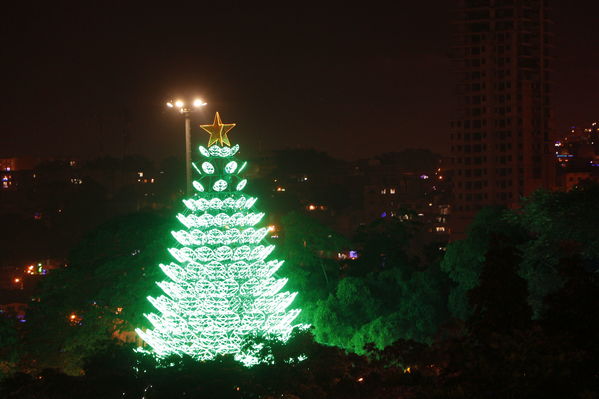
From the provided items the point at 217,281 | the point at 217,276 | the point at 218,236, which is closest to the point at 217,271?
the point at 217,276

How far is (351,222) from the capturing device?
271 feet

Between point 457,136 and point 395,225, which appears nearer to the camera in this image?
point 395,225

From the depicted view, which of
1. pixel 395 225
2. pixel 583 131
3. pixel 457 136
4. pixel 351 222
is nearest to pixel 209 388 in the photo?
pixel 395 225

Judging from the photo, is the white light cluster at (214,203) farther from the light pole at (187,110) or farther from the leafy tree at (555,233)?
the leafy tree at (555,233)

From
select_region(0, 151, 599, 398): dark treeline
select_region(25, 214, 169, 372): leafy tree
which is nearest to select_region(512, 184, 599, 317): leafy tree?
select_region(0, 151, 599, 398): dark treeline

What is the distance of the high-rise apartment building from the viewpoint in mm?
67562

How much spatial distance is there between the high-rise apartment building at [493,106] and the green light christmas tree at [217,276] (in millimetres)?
44016

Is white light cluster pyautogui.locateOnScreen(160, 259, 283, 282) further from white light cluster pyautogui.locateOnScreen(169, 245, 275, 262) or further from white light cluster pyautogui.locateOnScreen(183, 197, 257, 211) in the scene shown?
white light cluster pyautogui.locateOnScreen(183, 197, 257, 211)

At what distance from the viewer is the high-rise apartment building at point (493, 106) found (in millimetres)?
67562

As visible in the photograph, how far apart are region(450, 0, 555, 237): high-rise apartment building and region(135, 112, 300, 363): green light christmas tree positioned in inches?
1733

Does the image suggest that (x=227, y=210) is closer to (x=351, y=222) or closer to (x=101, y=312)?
(x=101, y=312)

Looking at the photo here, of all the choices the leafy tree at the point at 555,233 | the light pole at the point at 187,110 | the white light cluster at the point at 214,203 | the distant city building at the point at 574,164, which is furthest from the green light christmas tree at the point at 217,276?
the distant city building at the point at 574,164

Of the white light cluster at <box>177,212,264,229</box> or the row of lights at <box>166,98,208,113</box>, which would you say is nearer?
the white light cluster at <box>177,212,264,229</box>

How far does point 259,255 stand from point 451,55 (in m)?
46.3
